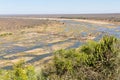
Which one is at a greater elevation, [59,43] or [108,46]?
[108,46]

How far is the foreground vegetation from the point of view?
18.8 m

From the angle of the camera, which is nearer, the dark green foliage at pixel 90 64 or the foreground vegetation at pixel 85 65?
the foreground vegetation at pixel 85 65

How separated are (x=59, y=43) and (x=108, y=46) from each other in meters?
36.3

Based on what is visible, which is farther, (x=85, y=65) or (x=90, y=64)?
(x=90, y=64)

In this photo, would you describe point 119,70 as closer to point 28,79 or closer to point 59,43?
point 28,79

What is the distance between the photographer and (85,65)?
66.7ft

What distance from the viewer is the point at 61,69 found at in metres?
19.5

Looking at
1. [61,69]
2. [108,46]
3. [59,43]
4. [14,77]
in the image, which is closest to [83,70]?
[61,69]

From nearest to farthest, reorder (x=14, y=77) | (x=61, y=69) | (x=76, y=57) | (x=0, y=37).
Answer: (x=14, y=77)
(x=61, y=69)
(x=76, y=57)
(x=0, y=37)

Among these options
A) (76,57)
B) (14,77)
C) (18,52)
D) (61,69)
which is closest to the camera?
(14,77)

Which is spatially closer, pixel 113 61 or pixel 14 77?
pixel 14 77

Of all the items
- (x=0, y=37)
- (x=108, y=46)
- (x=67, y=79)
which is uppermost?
(x=108, y=46)

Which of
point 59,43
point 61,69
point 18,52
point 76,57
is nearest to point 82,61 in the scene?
point 76,57

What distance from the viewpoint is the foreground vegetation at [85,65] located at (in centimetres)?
1875
